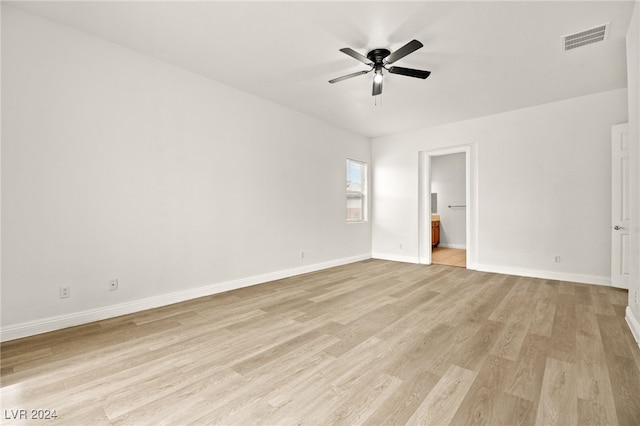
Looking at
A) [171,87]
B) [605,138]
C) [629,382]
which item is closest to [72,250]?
[171,87]

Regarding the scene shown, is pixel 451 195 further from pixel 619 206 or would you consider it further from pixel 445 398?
pixel 445 398

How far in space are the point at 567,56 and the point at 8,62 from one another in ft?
17.6

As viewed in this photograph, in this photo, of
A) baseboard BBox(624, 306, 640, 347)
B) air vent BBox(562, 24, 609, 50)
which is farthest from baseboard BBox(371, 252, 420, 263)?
air vent BBox(562, 24, 609, 50)

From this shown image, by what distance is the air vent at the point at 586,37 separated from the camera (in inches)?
105

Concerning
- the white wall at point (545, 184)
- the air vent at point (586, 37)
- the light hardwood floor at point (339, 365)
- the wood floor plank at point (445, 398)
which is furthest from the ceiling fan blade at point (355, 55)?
the white wall at point (545, 184)

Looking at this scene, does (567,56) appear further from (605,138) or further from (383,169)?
(383,169)

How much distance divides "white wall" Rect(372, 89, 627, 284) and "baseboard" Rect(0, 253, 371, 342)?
3.76m

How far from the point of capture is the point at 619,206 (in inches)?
151

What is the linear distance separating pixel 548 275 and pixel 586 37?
132 inches

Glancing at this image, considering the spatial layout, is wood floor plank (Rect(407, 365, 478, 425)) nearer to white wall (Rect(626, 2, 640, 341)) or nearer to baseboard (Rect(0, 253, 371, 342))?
white wall (Rect(626, 2, 640, 341))

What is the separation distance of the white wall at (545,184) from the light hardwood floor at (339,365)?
116 centimetres

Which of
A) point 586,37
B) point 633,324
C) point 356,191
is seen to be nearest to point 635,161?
point 586,37

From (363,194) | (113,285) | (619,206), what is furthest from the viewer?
(363,194)

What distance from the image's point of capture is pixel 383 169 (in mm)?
6508
